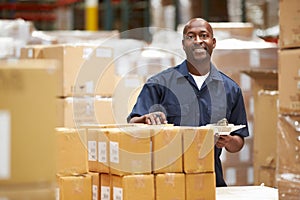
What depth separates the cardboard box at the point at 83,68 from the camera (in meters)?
5.65

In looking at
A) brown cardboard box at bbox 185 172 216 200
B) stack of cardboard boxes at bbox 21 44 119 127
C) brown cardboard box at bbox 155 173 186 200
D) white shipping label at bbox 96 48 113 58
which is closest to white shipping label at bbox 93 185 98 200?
brown cardboard box at bbox 155 173 186 200

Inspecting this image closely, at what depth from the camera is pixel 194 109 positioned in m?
4.15

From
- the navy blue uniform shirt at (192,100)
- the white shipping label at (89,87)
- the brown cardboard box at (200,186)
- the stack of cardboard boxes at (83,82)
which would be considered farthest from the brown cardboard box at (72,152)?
the white shipping label at (89,87)

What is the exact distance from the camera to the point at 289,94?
362 cm

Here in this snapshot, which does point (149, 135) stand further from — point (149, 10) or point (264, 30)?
point (149, 10)

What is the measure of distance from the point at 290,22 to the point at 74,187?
1.41 metres

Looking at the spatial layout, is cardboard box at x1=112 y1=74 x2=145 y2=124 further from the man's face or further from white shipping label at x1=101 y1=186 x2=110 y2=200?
white shipping label at x1=101 y1=186 x2=110 y2=200

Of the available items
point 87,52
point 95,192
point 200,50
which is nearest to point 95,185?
point 95,192

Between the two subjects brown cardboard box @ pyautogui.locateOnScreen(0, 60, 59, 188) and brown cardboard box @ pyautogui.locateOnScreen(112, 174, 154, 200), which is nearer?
brown cardboard box @ pyautogui.locateOnScreen(0, 60, 59, 188)

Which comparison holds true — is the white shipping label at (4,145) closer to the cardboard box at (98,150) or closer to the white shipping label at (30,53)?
the cardboard box at (98,150)

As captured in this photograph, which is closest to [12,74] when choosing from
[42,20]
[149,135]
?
[149,135]

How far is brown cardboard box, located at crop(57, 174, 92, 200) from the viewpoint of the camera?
3.38 metres

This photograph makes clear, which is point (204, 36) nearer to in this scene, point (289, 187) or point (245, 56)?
point (289, 187)

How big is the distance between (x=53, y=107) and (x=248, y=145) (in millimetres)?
4833
